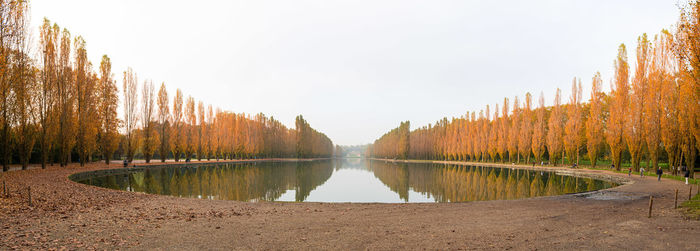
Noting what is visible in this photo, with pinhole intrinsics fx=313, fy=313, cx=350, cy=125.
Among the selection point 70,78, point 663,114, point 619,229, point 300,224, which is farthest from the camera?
point 70,78

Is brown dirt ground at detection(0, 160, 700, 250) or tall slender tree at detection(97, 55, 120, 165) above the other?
tall slender tree at detection(97, 55, 120, 165)

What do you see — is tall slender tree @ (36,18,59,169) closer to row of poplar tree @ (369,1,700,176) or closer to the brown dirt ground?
the brown dirt ground

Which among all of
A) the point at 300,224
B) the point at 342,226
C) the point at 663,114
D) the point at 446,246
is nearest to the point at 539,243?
the point at 446,246

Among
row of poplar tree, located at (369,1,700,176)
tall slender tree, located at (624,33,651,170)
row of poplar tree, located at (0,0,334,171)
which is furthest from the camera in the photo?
tall slender tree, located at (624,33,651,170)

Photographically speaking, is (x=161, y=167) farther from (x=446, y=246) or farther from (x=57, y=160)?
(x=446, y=246)

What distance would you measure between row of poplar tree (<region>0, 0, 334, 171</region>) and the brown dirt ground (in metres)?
9.59

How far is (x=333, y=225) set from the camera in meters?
8.94

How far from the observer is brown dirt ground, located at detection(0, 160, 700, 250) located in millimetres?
7098

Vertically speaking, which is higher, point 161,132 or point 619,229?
point 161,132

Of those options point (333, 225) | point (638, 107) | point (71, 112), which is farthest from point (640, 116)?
point (71, 112)

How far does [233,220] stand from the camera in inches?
376

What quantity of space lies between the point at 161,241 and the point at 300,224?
345 cm

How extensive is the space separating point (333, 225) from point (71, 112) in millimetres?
34813

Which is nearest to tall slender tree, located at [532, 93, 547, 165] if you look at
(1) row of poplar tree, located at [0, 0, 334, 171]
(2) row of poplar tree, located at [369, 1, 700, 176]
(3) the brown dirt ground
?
(2) row of poplar tree, located at [369, 1, 700, 176]
